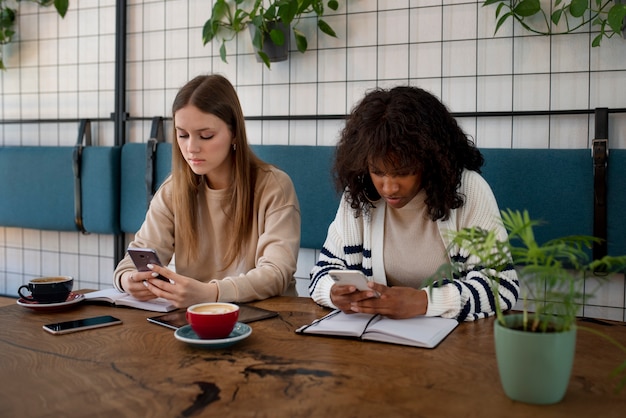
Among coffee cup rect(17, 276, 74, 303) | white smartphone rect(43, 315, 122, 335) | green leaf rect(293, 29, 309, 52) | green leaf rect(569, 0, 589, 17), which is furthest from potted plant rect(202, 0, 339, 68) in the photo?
white smartphone rect(43, 315, 122, 335)

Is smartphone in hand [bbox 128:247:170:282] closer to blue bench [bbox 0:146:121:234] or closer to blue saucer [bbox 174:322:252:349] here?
blue saucer [bbox 174:322:252:349]

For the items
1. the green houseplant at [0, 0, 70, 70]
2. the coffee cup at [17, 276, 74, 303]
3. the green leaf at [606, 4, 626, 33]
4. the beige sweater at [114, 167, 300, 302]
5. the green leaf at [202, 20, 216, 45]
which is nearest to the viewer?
the coffee cup at [17, 276, 74, 303]

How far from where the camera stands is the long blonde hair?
198cm

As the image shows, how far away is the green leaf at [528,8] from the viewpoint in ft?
7.55

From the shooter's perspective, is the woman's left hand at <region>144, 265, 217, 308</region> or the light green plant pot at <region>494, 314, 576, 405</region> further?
the woman's left hand at <region>144, 265, 217, 308</region>

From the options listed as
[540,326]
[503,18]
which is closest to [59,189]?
[503,18]

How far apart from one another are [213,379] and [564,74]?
6.39ft

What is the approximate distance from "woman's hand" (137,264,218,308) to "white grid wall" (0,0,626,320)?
134cm

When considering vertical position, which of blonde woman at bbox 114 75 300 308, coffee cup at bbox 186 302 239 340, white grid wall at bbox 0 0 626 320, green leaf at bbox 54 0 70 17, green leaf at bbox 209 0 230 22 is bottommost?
coffee cup at bbox 186 302 239 340

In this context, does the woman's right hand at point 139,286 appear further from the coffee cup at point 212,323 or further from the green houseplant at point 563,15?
the green houseplant at point 563,15

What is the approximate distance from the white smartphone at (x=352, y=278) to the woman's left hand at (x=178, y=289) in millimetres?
398

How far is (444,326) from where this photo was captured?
4.33ft

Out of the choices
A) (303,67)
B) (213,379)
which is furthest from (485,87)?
(213,379)

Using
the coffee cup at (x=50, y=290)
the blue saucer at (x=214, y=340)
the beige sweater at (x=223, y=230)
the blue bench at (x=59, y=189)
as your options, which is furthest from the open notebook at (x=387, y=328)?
the blue bench at (x=59, y=189)
